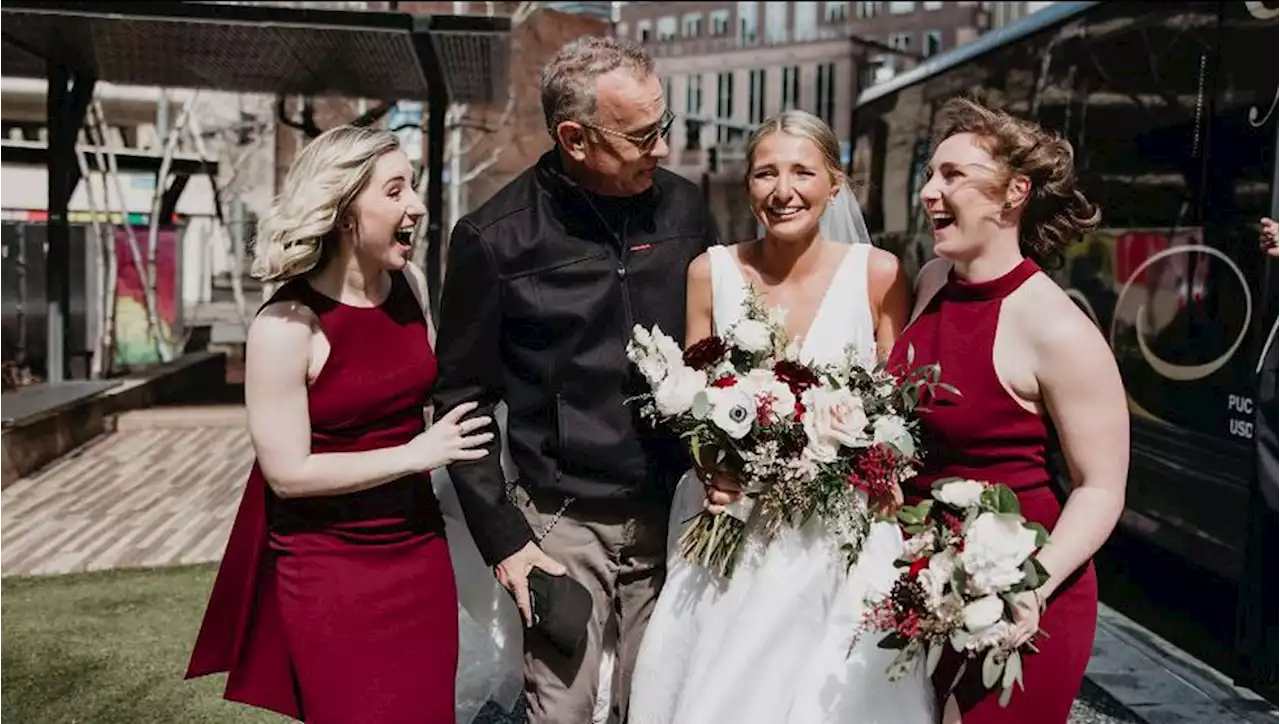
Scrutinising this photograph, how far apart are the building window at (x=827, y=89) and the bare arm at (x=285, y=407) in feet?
180

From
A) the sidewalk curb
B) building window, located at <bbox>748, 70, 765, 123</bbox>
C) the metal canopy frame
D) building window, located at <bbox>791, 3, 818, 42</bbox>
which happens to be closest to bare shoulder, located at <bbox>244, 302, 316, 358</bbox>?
the sidewalk curb

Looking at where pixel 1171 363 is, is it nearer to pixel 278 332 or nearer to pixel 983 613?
pixel 983 613

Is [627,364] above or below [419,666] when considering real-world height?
above

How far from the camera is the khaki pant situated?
8.98 ft

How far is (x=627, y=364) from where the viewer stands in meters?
2.64

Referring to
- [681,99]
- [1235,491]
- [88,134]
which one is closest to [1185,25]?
[1235,491]

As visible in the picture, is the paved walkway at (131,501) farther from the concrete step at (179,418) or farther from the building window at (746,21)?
the building window at (746,21)

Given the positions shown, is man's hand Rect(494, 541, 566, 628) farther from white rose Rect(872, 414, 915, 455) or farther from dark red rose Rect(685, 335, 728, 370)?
white rose Rect(872, 414, 915, 455)

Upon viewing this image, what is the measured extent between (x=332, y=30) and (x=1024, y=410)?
7.06 m

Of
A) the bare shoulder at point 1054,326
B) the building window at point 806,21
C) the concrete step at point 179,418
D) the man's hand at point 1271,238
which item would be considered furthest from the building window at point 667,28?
the bare shoulder at point 1054,326

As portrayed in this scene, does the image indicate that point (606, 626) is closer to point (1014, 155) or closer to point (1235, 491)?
point (1014, 155)

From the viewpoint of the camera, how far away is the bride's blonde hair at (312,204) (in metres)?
2.34

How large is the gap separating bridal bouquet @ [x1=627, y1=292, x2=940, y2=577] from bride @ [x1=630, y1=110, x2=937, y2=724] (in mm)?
73

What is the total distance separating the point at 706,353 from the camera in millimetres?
2389
